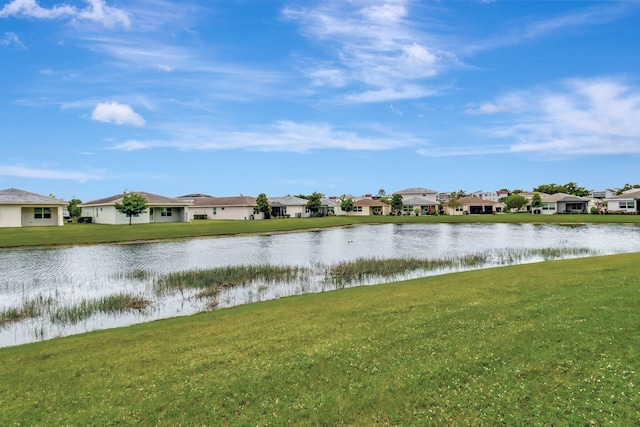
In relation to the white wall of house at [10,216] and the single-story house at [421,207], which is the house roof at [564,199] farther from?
the white wall of house at [10,216]

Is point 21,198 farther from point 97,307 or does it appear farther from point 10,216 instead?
point 97,307

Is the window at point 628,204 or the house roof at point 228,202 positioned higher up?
the house roof at point 228,202

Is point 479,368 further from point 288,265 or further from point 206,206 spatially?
point 206,206

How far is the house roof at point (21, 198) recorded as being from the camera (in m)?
56.0

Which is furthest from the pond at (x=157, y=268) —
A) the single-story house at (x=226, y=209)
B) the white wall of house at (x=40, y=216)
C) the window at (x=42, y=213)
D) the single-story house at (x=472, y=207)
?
the single-story house at (x=472, y=207)

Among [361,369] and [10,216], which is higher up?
[10,216]

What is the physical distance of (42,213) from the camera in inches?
2365

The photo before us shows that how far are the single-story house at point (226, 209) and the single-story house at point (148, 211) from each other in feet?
47.2

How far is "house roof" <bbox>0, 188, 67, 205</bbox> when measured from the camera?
56.0 metres

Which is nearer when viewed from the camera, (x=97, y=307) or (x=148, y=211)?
(x=97, y=307)

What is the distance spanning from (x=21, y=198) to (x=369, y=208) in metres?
81.9

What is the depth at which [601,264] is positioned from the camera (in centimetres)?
1931

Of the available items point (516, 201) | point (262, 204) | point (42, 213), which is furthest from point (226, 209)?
point (516, 201)

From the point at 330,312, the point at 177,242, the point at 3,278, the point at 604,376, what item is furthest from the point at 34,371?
the point at 177,242
